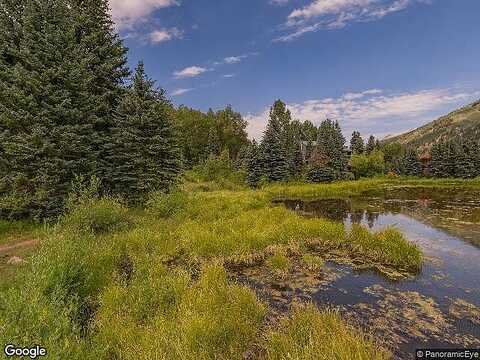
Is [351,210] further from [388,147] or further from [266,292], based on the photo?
[388,147]

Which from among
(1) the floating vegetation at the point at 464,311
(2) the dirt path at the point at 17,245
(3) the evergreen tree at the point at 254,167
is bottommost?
(1) the floating vegetation at the point at 464,311

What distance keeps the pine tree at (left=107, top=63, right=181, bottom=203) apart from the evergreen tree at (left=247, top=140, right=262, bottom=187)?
27266 mm

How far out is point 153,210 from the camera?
60.0ft

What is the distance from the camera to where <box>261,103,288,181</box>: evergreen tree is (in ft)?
160

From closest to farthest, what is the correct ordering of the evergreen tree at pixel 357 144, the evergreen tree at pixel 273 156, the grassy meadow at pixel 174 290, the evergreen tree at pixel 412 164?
1. the grassy meadow at pixel 174 290
2. the evergreen tree at pixel 273 156
3. the evergreen tree at pixel 412 164
4. the evergreen tree at pixel 357 144

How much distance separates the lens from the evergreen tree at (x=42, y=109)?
53.7ft

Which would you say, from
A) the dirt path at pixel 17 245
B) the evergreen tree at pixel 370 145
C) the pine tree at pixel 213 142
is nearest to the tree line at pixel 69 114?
the dirt path at pixel 17 245

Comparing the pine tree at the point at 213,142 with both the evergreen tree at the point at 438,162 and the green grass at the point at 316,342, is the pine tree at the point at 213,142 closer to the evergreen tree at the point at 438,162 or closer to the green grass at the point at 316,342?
the evergreen tree at the point at 438,162

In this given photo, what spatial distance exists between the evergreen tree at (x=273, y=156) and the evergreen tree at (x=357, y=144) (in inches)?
1431

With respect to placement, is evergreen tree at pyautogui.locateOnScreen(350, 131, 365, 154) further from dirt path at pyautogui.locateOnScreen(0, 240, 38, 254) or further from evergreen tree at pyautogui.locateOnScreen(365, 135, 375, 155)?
dirt path at pyautogui.locateOnScreen(0, 240, 38, 254)

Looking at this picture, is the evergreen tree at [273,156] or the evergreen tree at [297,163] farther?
the evergreen tree at [297,163]

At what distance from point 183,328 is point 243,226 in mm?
10207

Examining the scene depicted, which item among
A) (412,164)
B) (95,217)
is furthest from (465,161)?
(95,217)

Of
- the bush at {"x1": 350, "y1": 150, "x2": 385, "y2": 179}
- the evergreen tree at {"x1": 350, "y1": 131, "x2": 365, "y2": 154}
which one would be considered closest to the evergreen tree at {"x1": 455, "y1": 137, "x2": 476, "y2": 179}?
the bush at {"x1": 350, "y1": 150, "x2": 385, "y2": 179}
